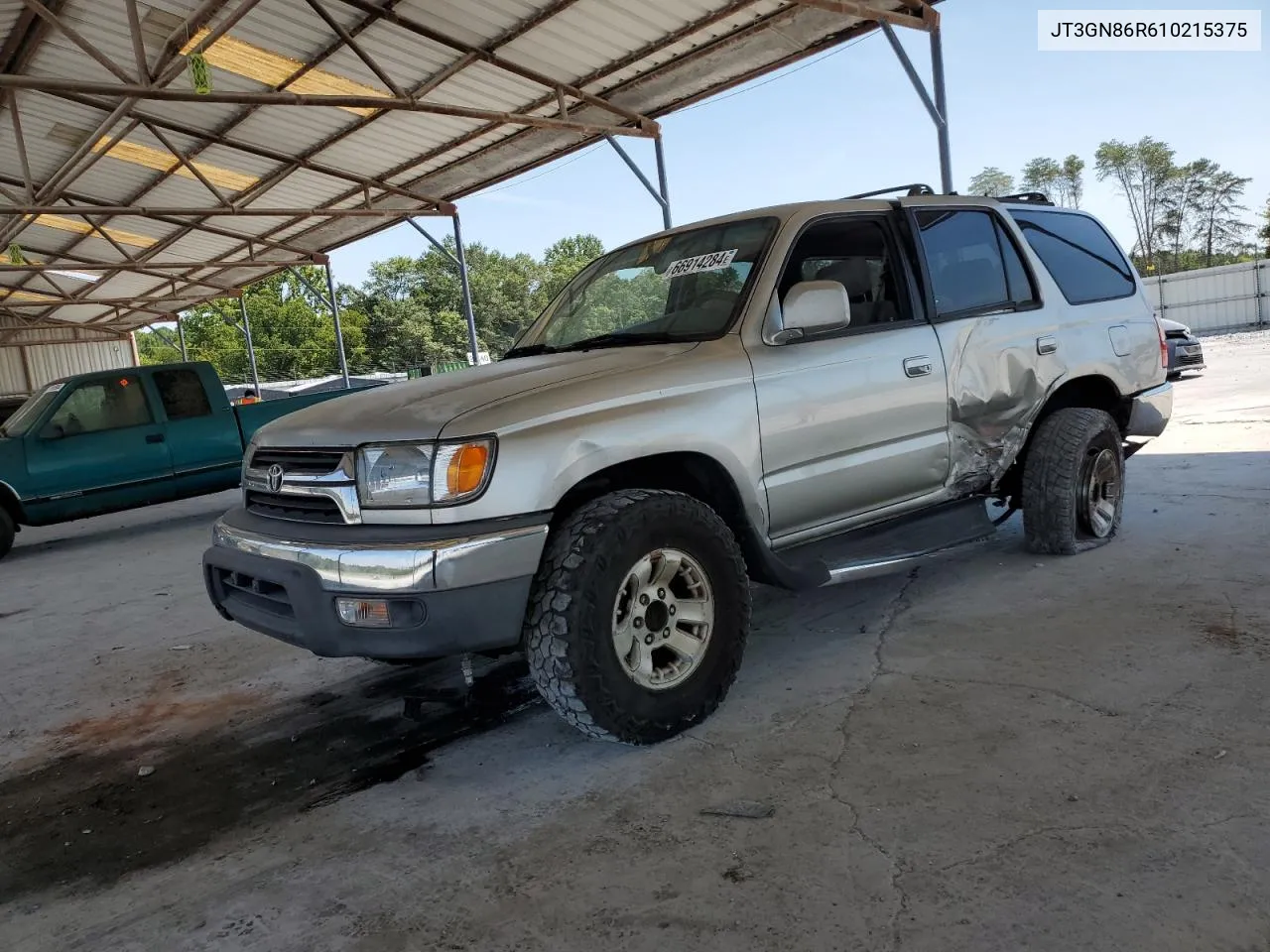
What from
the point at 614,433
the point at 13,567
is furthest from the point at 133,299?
the point at 614,433

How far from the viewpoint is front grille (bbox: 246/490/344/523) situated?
3053mm

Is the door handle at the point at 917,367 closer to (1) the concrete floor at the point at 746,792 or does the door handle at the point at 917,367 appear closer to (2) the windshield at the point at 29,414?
(1) the concrete floor at the point at 746,792

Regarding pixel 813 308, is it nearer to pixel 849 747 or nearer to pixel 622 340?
pixel 622 340

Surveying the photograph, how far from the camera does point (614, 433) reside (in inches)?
118

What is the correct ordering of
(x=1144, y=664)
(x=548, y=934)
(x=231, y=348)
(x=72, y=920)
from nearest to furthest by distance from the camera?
(x=548, y=934)
(x=72, y=920)
(x=1144, y=664)
(x=231, y=348)

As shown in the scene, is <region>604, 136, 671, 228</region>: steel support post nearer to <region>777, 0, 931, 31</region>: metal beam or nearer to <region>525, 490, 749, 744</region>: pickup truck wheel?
<region>777, 0, 931, 31</region>: metal beam

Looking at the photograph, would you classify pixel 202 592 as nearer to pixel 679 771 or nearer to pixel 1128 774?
pixel 679 771

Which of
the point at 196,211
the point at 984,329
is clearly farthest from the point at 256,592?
the point at 196,211

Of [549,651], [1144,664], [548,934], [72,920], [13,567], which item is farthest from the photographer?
[13,567]

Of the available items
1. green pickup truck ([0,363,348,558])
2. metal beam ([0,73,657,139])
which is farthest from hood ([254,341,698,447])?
metal beam ([0,73,657,139])

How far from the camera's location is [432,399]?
314 centimetres

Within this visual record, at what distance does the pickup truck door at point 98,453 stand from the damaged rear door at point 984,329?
338 inches

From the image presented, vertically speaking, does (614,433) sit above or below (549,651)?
above

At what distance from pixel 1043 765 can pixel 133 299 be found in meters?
32.0
